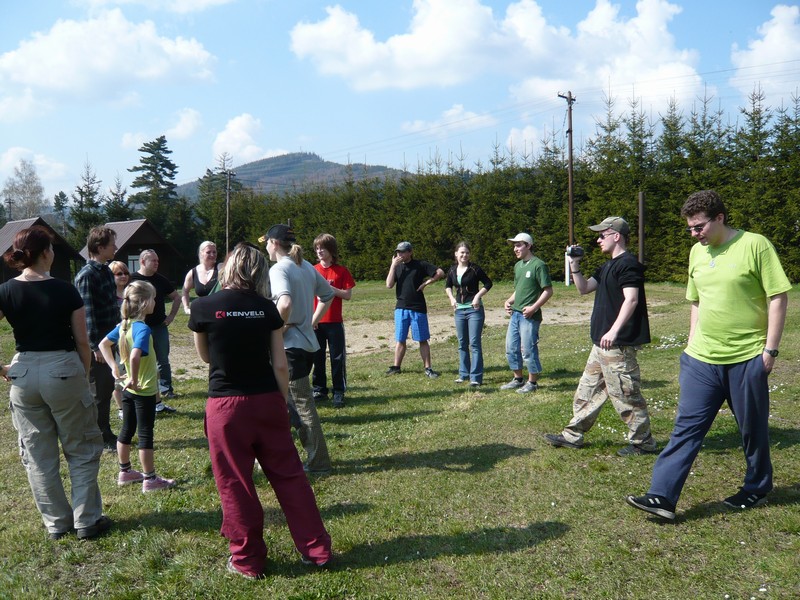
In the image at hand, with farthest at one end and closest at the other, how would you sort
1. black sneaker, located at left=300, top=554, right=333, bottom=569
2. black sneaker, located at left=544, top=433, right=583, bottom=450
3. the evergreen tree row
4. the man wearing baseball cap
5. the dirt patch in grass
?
the evergreen tree row < the dirt patch in grass < the man wearing baseball cap < black sneaker, located at left=544, top=433, right=583, bottom=450 < black sneaker, located at left=300, top=554, right=333, bottom=569

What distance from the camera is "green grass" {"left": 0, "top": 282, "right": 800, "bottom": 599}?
11.1ft

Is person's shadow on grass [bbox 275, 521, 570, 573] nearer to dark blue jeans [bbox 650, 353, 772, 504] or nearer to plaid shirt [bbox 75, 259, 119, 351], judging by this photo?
dark blue jeans [bbox 650, 353, 772, 504]

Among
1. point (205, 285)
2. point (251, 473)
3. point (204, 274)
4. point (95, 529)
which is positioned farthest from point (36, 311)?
point (204, 274)

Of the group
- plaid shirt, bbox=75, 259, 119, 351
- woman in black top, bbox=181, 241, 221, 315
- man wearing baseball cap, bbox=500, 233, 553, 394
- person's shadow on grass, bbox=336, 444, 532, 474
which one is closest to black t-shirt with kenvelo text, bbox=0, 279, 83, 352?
plaid shirt, bbox=75, 259, 119, 351

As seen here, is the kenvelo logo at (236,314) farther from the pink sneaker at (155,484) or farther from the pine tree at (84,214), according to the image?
the pine tree at (84,214)

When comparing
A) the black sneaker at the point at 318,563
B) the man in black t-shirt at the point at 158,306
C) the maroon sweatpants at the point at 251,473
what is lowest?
the black sneaker at the point at 318,563

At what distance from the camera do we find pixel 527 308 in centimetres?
755

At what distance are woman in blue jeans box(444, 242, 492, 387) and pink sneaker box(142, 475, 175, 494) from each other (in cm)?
428

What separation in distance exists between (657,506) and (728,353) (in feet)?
3.39

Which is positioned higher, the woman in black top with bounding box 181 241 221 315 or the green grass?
the woman in black top with bounding box 181 241 221 315

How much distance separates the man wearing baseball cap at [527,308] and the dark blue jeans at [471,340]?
0.43 metres

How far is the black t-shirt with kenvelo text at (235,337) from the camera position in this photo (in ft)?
11.2

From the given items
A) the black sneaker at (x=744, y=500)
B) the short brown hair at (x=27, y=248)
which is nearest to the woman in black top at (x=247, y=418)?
the short brown hair at (x=27, y=248)

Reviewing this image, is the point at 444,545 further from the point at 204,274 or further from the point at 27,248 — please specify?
the point at 204,274
